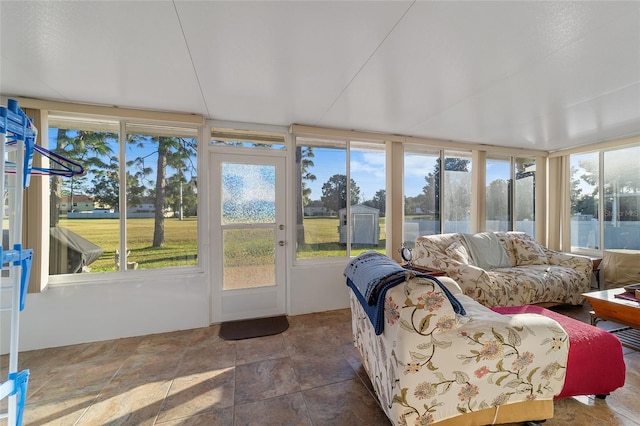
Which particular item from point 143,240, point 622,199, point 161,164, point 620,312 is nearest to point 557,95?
point 620,312

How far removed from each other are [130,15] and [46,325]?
9.52 ft

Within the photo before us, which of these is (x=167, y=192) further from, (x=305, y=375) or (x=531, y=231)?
(x=531, y=231)

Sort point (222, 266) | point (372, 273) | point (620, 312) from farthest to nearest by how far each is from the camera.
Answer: point (222, 266), point (620, 312), point (372, 273)

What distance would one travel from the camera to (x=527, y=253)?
3678 mm

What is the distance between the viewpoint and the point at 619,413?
1.60 m

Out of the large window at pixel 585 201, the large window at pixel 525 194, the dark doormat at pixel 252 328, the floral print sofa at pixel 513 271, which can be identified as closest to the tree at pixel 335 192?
the floral print sofa at pixel 513 271

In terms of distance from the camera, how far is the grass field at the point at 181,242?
269 centimetres

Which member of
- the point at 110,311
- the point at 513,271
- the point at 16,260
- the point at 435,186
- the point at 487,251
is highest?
the point at 435,186

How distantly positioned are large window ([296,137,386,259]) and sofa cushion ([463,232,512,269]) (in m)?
1.24

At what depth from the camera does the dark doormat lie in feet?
8.72

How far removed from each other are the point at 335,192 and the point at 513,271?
252cm

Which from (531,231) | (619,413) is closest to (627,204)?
(531,231)

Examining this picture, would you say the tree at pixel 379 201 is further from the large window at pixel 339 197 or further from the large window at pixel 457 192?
the large window at pixel 457 192

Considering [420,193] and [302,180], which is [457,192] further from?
[302,180]
